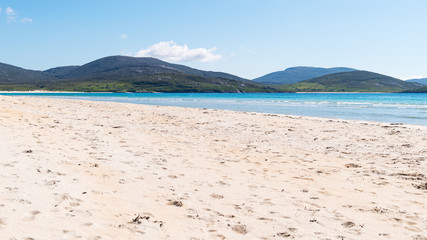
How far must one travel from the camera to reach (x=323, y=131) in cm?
2158

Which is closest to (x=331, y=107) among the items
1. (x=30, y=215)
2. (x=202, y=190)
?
(x=202, y=190)

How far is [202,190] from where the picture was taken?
834cm

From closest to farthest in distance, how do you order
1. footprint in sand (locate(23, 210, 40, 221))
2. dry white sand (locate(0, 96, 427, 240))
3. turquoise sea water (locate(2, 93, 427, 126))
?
footprint in sand (locate(23, 210, 40, 221)), dry white sand (locate(0, 96, 427, 240)), turquoise sea water (locate(2, 93, 427, 126))

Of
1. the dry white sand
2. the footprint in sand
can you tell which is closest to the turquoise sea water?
the dry white sand

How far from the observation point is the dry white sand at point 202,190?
5.91m

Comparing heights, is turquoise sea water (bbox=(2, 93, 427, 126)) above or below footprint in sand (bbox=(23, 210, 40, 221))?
above

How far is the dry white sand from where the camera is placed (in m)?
5.91

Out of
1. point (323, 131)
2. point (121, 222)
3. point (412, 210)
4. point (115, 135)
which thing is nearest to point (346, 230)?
point (412, 210)

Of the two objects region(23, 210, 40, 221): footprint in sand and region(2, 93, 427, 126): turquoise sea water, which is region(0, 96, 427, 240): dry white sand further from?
region(2, 93, 427, 126): turquoise sea water

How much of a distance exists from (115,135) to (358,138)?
545 inches

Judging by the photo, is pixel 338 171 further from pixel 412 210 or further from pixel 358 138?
pixel 358 138

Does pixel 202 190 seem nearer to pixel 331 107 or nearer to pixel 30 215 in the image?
pixel 30 215

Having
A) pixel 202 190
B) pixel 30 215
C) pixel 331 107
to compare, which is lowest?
pixel 202 190

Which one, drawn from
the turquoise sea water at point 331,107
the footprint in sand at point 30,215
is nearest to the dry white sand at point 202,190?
the footprint in sand at point 30,215
